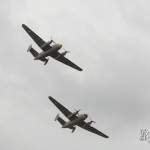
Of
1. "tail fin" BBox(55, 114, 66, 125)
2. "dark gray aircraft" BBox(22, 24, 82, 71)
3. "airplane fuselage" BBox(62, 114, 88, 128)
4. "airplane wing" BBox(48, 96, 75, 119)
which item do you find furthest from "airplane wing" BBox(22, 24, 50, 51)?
"tail fin" BBox(55, 114, 66, 125)

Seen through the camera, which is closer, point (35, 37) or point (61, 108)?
point (35, 37)

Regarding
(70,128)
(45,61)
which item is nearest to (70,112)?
(70,128)

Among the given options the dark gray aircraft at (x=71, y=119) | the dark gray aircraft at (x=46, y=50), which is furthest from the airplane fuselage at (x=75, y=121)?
the dark gray aircraft at (x=46, y=50)

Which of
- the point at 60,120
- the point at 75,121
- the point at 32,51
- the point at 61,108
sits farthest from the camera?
the point at 60,120

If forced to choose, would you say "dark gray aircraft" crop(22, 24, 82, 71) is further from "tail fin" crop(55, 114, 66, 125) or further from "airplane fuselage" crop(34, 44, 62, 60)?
"tail fin" crop(55, 114, 66, 125)

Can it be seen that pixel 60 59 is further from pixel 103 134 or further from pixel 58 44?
pixel 103 134

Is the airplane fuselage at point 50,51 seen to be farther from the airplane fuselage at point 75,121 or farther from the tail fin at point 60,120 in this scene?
the tail fin at point 60,120

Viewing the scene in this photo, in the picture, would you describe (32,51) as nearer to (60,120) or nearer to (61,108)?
(61,108)

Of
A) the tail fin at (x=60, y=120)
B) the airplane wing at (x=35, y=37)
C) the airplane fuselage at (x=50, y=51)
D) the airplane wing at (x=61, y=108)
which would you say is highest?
the airplane wing at (x=35, y=37)

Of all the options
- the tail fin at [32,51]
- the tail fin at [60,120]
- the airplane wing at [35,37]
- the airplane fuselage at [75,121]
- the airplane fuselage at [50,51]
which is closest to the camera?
the airplane fuselage at [50,51]

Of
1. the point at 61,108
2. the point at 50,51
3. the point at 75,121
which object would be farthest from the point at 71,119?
the point at 50,51

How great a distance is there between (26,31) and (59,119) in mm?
24949

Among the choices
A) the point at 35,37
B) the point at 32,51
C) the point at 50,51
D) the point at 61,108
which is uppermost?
the point at 35,37

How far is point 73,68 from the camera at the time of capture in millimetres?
174875
